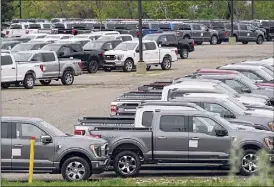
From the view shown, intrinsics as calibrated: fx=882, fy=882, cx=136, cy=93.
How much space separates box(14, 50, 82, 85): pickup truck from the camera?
37.5 m

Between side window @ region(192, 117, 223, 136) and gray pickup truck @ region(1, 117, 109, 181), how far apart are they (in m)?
2.00

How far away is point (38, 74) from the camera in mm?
37188

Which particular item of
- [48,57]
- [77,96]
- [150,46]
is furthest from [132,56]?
[77,96]

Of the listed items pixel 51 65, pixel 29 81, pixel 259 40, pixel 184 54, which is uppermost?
pixel 259 40

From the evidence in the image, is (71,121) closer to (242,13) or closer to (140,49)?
(140,49)

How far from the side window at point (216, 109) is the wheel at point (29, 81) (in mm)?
17017

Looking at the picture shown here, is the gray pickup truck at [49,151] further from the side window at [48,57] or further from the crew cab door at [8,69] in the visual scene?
the side window at [48,57]

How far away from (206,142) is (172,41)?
37716 mm

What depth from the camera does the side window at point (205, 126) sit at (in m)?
17.8

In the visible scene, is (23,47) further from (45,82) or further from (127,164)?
(127,164)

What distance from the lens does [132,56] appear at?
46.3m

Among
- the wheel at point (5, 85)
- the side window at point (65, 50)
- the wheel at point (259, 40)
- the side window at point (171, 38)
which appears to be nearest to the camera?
the wheel at point (5, 85)

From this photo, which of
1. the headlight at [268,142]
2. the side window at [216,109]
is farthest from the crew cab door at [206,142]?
the side window at [216,109]

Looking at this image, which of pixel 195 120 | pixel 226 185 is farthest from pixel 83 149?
pixel 226 185
